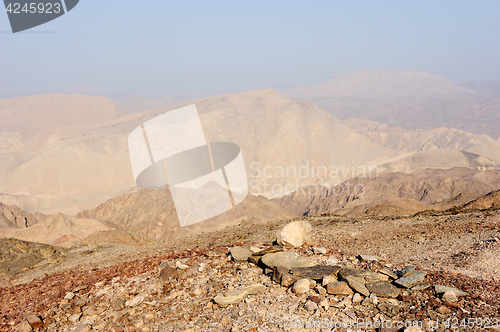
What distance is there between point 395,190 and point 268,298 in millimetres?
57682

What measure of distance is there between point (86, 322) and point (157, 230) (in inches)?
1344

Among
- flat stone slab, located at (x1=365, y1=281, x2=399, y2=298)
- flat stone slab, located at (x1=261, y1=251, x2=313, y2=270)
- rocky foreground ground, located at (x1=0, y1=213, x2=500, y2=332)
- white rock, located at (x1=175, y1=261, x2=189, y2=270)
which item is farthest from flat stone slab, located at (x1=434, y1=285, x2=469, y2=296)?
white rock, located at (x1=175, y1=261, x2=189, y2=270)

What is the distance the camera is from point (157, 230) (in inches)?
1540

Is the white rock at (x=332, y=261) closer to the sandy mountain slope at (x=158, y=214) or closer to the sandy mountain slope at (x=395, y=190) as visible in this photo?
the sandy mountain slope at (x=158, y=214)

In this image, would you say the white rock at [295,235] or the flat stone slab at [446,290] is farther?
the white rock at [295,235]

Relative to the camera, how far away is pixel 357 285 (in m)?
5.69

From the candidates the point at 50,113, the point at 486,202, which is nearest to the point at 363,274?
the point at 486,202

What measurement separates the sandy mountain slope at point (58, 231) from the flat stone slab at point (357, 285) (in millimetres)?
25384

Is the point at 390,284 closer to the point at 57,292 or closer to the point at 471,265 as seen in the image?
the point at 471,265

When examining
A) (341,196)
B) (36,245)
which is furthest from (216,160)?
(36,245)

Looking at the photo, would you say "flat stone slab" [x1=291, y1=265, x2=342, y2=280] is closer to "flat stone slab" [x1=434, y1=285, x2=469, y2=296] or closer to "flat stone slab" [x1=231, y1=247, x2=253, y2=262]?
"flat stone slab" [x1=231, y1=247, x2=253, y2=262]

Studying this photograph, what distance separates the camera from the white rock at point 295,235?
322 inches

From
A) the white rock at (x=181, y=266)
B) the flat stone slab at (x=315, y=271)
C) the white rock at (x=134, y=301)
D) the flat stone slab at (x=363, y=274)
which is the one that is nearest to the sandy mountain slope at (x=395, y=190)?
the white rock at (x=181, y=266)

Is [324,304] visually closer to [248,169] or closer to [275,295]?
[275,295]
